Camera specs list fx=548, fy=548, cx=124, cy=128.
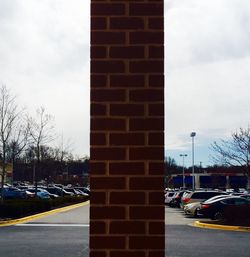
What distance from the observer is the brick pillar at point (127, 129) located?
3236 mm

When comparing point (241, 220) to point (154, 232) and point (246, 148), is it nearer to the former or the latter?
point (246, 148)

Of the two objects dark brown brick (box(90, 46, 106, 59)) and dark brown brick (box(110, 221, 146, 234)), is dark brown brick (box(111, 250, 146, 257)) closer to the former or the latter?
dark brown brick (box(110, 221, 146, 234))

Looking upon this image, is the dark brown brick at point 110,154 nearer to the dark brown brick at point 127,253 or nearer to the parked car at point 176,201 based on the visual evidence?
the dark brown brick at point 127,253

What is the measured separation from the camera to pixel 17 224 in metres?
23.2

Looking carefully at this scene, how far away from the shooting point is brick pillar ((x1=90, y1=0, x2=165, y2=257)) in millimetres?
3236

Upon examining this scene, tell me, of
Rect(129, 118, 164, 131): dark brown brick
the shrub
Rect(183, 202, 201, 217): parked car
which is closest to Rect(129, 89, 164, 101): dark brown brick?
Rect(129, 118, 164, 131): dark brown brick

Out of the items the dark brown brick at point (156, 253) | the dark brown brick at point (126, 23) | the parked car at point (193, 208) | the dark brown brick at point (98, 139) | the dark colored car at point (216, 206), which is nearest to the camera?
the dark brown brick at point (156, 253)

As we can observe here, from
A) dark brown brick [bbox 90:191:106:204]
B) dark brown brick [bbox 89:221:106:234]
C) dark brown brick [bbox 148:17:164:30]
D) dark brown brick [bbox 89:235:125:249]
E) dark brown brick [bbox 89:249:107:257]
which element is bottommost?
dark brown brick [bbox 89:249:107:257]

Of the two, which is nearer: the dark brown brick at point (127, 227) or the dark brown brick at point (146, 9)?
the dark brown brick at point (127, 227)

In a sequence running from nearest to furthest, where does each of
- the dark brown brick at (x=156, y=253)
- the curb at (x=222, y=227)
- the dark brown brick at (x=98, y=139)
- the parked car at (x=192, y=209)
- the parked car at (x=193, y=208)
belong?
the dark brown brick at (x=156, y=253) < the dark brown brick at (x=98, y=139) < the curb at (x=222, y=227) < the parked car at (x=193, y=208) < the parked car at (x=192, y=209)

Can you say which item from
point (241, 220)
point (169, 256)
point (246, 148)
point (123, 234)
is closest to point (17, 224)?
point (241, 220)

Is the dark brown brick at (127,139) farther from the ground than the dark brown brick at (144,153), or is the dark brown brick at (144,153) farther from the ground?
the dark brown brick at (127,139)

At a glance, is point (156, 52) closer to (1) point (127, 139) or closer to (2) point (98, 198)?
(1) point (127, 139)

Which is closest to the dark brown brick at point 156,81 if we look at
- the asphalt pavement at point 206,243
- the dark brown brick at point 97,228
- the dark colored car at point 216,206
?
the dark brown brick at point 97,228
